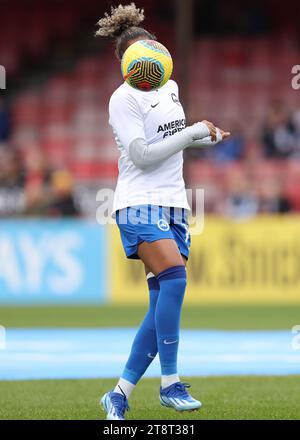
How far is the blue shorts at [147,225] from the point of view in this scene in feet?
21.8

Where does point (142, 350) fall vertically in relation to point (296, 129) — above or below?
below

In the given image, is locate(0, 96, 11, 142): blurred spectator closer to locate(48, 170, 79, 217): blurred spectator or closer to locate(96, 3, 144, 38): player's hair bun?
locate(48, 170, 79, 217): blurred spectator

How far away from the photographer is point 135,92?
22.0 feet

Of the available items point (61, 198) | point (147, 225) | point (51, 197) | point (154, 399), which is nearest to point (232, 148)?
point (61, 198)

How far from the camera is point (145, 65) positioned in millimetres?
6559

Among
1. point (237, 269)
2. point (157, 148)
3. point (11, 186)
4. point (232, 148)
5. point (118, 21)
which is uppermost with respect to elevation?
point (118, 21)

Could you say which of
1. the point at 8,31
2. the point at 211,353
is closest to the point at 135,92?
the point at 211,353

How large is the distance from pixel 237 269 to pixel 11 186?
4157 millimetres

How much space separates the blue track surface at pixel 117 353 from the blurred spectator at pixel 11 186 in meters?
5.04

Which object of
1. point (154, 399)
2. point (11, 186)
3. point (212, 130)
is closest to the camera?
point (212, 130)

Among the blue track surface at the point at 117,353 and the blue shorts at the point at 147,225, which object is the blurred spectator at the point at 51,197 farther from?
the blue shorts at the point at 147,225

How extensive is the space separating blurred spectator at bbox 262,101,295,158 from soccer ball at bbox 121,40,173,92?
12.8m

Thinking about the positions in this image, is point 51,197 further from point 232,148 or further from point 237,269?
point 232,148

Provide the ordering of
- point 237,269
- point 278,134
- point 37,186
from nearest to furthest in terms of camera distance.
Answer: point 237,269 < point 37,186 < point 278,134
